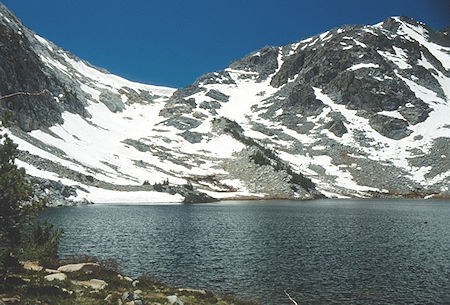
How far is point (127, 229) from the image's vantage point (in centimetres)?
5022

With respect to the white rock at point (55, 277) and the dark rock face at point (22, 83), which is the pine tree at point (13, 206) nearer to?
the white rock at point (55, 277)

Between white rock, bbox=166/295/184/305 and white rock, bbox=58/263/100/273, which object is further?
white rock, bbox=58/263/100/273

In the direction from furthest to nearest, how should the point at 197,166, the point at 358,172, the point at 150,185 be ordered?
the point at 358,172
the point at 197,166
the point at 150,185

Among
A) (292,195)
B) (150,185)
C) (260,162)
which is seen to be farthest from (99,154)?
(292,195)

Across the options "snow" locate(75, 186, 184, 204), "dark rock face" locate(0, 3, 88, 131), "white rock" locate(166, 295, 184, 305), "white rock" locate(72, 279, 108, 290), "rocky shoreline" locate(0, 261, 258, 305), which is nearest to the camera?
"rocky shoreline" locate(0, 261, 258, 305)

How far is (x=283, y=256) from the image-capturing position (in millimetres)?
34844

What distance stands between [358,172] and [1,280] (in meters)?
186

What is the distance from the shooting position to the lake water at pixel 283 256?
2466 cm

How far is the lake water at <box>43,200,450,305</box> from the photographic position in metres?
24.7

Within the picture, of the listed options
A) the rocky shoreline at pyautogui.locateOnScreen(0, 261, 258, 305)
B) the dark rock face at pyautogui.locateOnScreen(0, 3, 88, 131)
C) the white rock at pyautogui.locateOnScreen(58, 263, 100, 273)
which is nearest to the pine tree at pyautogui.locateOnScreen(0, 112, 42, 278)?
the rocky shoreline at pyautogui.locateOnScreen(0, 261, 258, 305)

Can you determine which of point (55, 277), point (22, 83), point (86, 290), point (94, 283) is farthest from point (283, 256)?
point (22, 83)

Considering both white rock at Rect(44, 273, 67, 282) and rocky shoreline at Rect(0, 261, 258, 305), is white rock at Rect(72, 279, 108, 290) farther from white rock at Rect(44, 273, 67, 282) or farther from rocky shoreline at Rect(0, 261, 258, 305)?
white rock at Rect(44, 273, 67, 282)

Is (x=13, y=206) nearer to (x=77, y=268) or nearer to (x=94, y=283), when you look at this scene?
(x=94, y=283)

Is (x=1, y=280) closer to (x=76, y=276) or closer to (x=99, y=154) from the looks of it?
(x=76, y=276)
